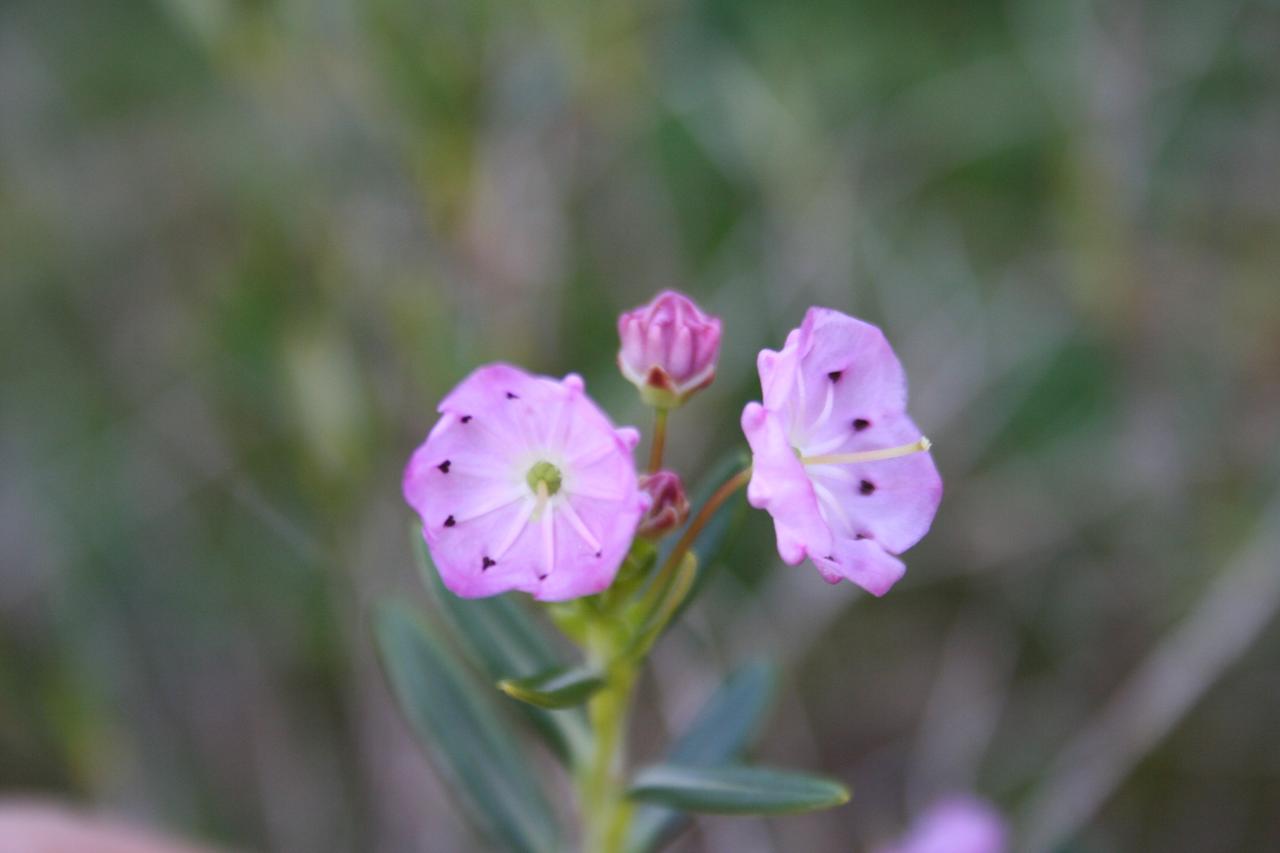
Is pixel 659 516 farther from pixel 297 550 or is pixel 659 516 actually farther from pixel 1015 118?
pixel 1015 118

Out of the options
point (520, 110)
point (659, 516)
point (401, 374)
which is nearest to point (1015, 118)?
point (520, 110)

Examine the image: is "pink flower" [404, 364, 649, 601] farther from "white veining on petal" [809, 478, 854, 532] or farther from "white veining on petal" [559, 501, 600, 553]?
"white veining on petal" [809, 478, 854, 532]

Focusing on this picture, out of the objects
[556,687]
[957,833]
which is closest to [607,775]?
[556,687]

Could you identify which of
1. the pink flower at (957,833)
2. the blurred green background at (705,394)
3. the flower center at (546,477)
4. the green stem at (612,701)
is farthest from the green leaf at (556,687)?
the blurred green background at (705,394)

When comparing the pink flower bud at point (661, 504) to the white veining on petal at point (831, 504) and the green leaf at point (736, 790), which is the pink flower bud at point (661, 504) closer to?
the white veining on petal at point (831, 504)

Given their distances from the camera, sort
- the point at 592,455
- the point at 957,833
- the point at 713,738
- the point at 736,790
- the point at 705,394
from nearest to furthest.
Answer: the point at 592,455, the point at 736,790, the point at 713,738, the point at 957,833, the point at 705,394

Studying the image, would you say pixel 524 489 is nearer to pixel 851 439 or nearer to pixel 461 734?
pixel 851 439
